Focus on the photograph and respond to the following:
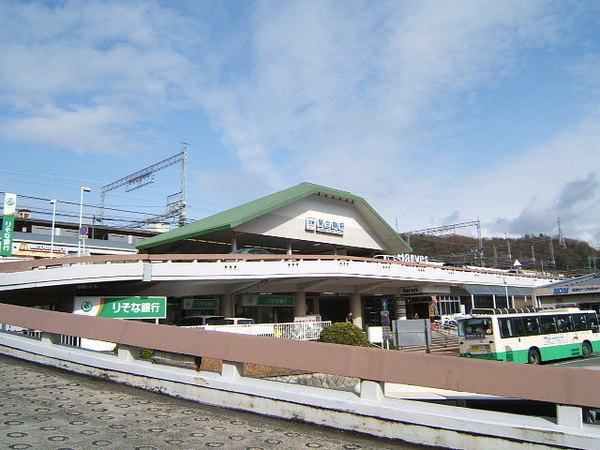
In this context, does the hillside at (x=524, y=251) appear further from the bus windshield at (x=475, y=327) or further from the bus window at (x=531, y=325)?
the bus windshield at (x=475, y=327)

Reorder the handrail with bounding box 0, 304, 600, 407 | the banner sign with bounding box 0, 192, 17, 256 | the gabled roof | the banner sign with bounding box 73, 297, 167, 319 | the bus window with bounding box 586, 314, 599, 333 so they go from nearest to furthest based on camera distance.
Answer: the handrail with bounding box 0, 304, 600, 407, the banner sign with bounding box 73, 297, 167, 319, the bus window with bounding box 586, 314, 599, 333, the gabled roof, the banner sign with bounding box 0, 192, 17, 256

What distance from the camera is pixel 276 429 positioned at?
6.30m

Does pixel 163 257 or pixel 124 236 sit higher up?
pixel 124 236

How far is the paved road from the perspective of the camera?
5504mm

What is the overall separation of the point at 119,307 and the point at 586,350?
78.3ft

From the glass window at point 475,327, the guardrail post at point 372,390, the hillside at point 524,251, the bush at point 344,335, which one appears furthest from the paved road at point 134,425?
the hillside at point 524,251

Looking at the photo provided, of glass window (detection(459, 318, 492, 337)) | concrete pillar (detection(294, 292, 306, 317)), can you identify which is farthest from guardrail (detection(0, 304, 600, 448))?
concrete pillar (detection(294, 292, 306, 317))

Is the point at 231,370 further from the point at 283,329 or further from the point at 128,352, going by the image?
the point at 283,329

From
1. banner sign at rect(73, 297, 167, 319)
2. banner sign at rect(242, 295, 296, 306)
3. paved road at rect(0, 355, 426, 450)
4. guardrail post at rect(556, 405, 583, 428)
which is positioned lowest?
paved road at rect(0, 355, 426, 450)

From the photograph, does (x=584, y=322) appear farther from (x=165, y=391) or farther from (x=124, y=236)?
(x=124, y=236)

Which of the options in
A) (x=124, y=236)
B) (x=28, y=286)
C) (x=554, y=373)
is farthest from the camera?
(x=124, y=236)

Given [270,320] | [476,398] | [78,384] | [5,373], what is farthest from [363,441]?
[270,320]

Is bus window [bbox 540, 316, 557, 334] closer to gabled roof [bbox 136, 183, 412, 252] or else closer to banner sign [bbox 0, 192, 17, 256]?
gabled roof [bbox 136, 183, 412, 252]

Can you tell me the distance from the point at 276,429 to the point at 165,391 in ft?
8.35
